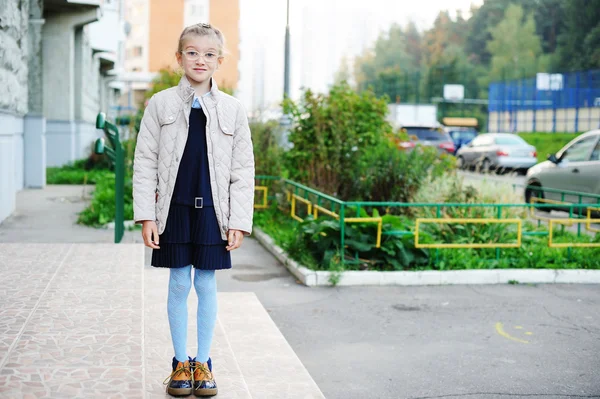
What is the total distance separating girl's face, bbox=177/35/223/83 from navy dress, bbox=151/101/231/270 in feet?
0.83

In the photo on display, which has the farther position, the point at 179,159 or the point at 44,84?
the point at 44,84

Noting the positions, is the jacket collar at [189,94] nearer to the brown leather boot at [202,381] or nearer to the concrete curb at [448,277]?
the brown leather boot at [202,381]

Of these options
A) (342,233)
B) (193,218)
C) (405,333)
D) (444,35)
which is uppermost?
(444,35)

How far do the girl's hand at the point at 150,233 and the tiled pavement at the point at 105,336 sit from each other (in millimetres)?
650

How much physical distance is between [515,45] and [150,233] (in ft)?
306

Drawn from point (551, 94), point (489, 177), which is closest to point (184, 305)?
point (489, 177)

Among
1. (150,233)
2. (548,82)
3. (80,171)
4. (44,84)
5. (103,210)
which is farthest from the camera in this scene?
(548,82)

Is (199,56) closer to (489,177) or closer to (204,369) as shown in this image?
(204,369)

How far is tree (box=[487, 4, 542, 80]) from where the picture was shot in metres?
90.9

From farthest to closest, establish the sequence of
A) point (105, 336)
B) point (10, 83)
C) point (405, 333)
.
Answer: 1. point (10, 83)
2. point (405, 333)
3. point (105, 336)

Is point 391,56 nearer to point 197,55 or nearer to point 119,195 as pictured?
point 119,195

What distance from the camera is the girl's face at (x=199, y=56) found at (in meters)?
4.20

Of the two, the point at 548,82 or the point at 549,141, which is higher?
the point at 548,82

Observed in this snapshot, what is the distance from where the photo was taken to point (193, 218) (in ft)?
13.9
